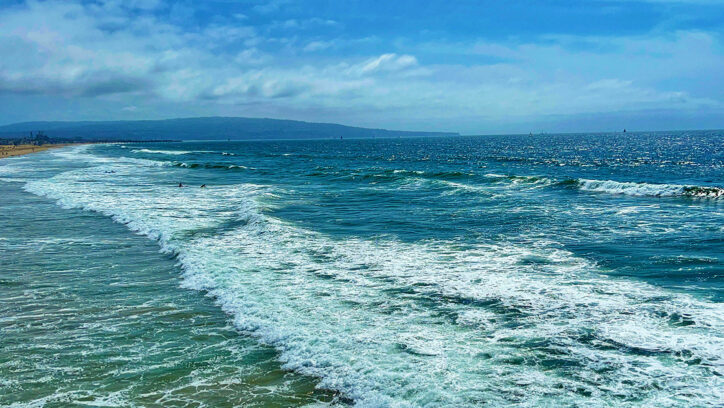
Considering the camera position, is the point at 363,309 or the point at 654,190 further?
the point at 654,190

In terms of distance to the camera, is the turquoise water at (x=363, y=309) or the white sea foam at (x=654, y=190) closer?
the turquoise water at (x=363, y=309)

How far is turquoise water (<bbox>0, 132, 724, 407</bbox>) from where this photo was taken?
27.3 feet

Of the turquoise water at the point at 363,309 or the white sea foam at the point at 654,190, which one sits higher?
the white sea foam at the point at 654,190

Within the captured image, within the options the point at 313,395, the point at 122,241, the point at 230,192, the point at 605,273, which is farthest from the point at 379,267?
the point at 230,192

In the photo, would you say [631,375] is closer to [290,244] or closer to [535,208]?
[290,244]

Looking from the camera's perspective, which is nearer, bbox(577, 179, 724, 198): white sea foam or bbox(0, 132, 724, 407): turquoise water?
bbox(0, 132, 724, 407): turquoise water

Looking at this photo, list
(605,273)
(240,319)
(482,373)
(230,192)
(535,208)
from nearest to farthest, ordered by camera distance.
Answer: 1. (482,373)
2. (240,319)
3. (605,273)
4. (535,208)
5. (230,192)

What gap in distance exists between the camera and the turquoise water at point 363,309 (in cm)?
832

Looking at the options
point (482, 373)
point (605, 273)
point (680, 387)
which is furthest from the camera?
point (605, 273)

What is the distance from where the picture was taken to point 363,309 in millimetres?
11953

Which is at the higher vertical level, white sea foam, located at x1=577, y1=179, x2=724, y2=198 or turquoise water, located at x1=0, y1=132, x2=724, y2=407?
white sea foam, located at x1=577, y1=179, x2=724, y2=198

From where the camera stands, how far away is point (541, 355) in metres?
9.34

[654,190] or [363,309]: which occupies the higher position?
[654,190]

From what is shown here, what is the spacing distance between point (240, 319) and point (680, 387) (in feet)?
28.0
